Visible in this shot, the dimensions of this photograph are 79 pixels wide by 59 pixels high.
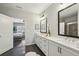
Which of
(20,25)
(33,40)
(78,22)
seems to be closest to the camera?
(78,22)

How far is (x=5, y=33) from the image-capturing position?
4039 mm

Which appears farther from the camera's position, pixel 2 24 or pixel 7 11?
pixel 7 11

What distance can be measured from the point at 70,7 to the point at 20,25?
10708 mm

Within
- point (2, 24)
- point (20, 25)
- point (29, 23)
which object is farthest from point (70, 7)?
point (20, 25)

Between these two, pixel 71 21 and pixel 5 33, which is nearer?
pixel 71 21

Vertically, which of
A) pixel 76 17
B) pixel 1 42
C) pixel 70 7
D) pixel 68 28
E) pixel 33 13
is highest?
pixel 33 13

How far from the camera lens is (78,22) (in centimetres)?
185

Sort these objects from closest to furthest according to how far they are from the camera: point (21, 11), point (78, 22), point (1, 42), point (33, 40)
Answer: point (78, 22), point (1, 42), point (21, 11), point (33, 40)

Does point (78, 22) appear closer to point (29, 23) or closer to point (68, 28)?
point (68, 28)

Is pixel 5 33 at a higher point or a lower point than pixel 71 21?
lower

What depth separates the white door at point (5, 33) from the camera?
3.73 meters

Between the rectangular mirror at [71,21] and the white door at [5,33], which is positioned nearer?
the rectangular mirror at [71,21]

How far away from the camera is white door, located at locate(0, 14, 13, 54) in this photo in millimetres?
3727

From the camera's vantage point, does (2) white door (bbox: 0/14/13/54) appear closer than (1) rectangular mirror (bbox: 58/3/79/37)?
No
